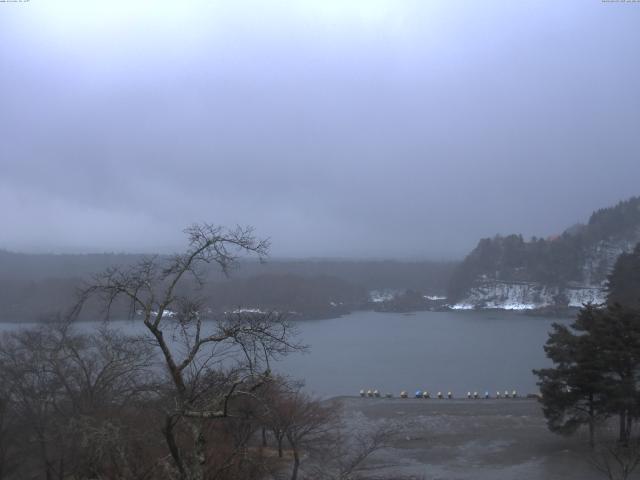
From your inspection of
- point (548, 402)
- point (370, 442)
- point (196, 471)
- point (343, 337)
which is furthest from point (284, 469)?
point (343, 337)

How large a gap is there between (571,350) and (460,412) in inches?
220

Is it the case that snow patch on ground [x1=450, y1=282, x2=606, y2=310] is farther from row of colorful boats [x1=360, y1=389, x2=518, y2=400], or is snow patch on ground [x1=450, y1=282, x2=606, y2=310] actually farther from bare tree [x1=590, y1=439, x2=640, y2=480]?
bare tree [x1=590, y1=439, x2=640, y2=480]

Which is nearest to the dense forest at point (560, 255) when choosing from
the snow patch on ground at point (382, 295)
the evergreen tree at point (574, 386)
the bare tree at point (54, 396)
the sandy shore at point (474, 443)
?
the snow patch on ground at point (382, 295)

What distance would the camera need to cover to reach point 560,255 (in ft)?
189

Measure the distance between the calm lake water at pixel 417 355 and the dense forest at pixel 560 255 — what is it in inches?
453

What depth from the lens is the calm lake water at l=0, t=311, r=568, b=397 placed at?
22.9 metres

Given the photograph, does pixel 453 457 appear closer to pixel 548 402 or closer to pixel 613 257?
pixel 548 402

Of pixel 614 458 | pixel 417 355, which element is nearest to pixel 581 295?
pixel 417 355

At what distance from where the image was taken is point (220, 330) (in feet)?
11.6

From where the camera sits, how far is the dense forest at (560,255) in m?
55.9

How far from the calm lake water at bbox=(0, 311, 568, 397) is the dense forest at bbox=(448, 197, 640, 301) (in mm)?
11510

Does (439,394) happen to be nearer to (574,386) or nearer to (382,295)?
(574,386)

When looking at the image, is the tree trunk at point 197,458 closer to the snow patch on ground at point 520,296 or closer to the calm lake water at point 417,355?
the calm lake water at point 417,355

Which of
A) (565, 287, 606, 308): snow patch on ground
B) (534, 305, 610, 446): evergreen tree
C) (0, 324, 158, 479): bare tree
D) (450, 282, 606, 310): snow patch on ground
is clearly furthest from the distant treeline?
(565, 287, 606, 308): snow patch on ground
